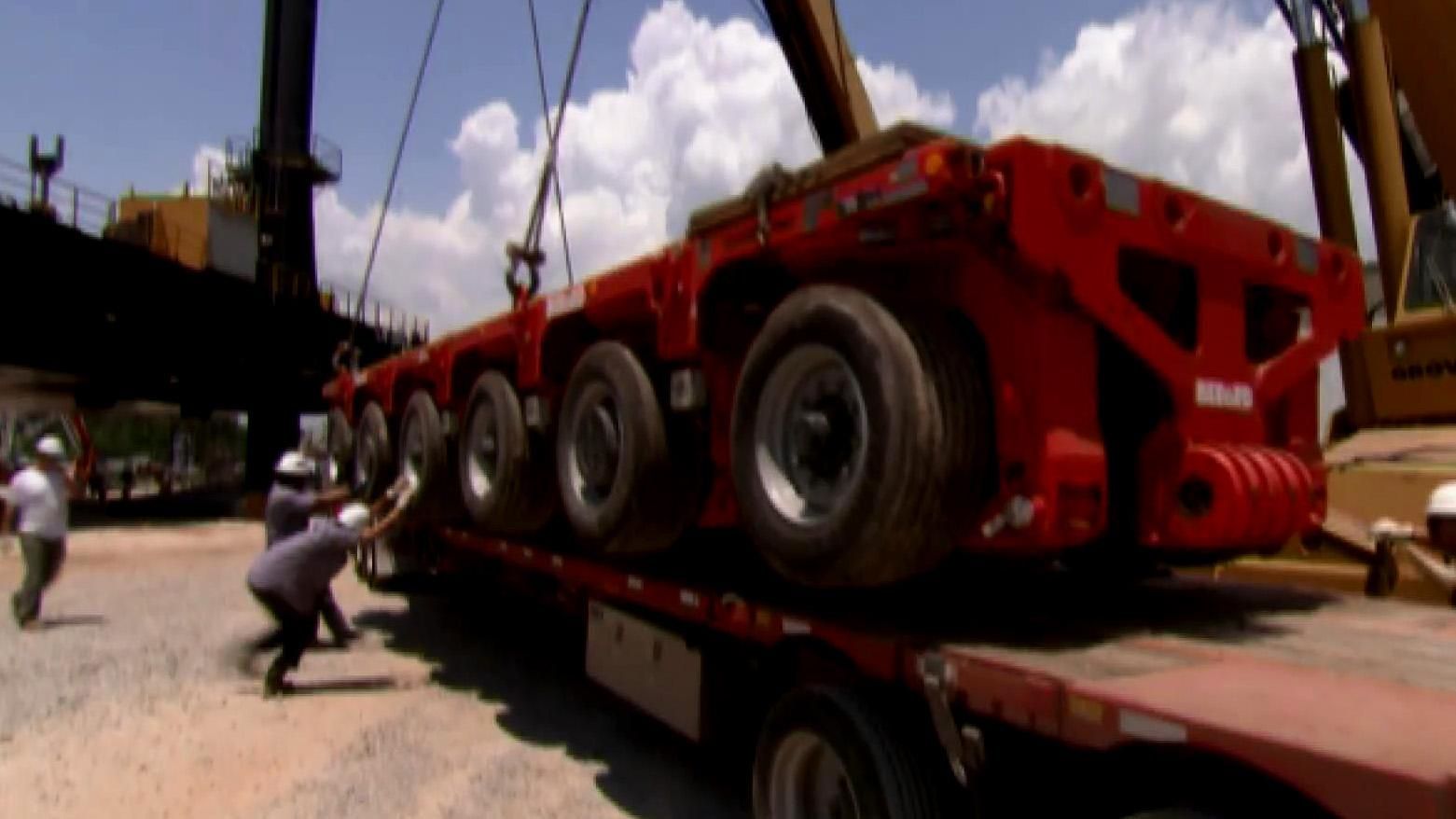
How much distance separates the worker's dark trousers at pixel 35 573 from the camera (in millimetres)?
8922

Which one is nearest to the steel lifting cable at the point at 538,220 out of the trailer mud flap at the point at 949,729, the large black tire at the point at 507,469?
the large black tire at the point at 507,469

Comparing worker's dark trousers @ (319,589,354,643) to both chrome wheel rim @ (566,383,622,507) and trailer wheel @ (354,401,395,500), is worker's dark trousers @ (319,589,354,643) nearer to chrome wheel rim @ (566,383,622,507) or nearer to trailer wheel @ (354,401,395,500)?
trailer wheel @ (354,401,395,500)

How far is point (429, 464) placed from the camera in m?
7.01

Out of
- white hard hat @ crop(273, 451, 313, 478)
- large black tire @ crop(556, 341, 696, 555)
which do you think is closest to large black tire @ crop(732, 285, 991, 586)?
large black tire @ crop(556, 341, 696, 555)

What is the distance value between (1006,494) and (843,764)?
0.96 meters

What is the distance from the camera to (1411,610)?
3709 millimetres

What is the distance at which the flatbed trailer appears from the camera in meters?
2.09

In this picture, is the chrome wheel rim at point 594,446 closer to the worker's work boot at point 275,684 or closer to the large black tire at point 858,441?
the large black tire at point 858,441

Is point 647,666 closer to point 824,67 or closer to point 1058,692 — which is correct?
point 1058,692

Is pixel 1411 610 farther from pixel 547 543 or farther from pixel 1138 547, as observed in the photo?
pixel 547 543

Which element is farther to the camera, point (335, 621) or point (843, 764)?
point (335, 621)

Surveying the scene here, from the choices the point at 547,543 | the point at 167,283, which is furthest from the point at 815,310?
the point at 167,283

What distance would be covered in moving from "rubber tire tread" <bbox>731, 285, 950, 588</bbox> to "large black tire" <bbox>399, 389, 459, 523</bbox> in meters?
4.19

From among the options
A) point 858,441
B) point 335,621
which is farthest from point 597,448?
point 335,621
